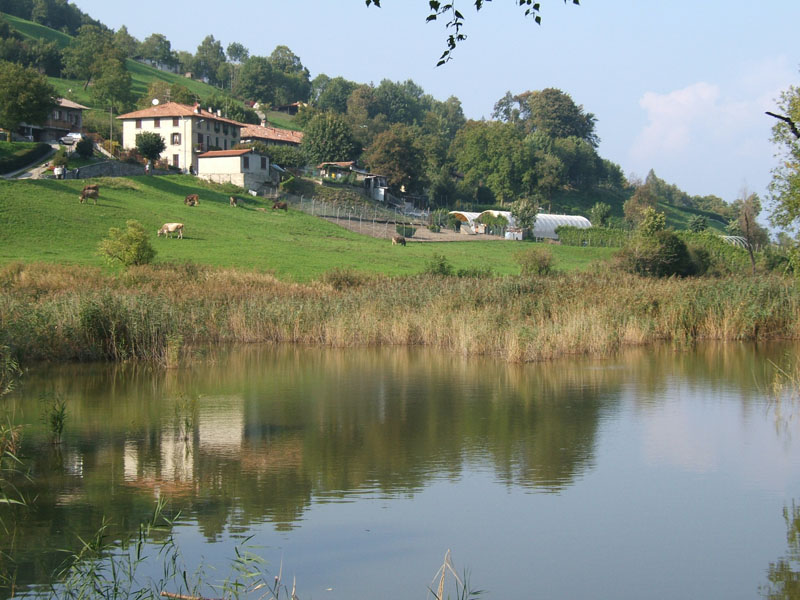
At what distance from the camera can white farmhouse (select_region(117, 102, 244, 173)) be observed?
9056 cm

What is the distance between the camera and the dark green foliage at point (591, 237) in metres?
77.1

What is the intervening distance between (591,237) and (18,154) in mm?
49771

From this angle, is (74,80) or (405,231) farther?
(74,80)

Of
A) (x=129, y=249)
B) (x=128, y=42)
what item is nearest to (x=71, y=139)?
(x=129, y=249)

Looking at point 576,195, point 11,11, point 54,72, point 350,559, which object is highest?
point 11,11

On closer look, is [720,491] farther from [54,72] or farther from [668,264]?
[54,72]

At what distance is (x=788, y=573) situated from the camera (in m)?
9.29

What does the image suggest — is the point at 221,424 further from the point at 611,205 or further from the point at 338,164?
the point at 611,205

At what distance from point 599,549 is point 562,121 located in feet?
519

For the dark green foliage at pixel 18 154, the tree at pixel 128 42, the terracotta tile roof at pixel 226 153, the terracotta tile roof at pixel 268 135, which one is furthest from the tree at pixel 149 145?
the tree at pixel 128 42

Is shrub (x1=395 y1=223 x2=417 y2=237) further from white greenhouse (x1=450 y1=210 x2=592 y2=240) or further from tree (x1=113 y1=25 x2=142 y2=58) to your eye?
tree (x1=113 y1=25 x2=142 y2=58)

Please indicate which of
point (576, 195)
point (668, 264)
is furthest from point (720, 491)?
point (576, 195)

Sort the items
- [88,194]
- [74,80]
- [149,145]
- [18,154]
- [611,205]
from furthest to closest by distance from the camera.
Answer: [611,205], [74,80], [149,145], [18,154], [88,194]

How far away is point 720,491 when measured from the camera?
→ 1231 cm
